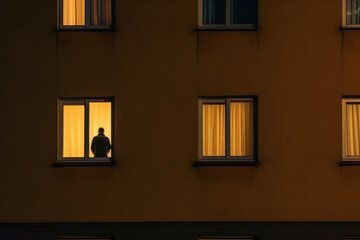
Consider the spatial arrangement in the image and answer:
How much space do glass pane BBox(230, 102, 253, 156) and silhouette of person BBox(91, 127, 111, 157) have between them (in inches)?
105

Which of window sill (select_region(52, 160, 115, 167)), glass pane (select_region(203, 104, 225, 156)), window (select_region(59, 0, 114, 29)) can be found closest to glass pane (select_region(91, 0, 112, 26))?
window (select_region(59, 0, 114, 29))

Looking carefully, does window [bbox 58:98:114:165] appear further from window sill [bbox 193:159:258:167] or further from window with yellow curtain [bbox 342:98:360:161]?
window with yellow curtain [bbox 342:98:360:161]

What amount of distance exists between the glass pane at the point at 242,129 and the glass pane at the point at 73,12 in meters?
3.75

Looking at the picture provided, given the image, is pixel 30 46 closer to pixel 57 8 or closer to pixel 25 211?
pixel 57 8

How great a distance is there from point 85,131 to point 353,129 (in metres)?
5.71

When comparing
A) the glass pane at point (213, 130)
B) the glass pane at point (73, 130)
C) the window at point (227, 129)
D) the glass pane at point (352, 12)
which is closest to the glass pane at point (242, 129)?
the window at point (227, 129)

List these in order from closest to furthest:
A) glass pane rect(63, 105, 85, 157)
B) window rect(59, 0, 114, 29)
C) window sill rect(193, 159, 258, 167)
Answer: window sill rect(193, 159, 258, 167) < glass pane rect(63, 105, 85, 157) < window rect(59, 0, 114, 29)

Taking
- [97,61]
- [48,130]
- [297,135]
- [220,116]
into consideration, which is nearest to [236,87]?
[220,116]

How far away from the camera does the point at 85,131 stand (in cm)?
1467

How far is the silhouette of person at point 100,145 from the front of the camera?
1459 centimetres

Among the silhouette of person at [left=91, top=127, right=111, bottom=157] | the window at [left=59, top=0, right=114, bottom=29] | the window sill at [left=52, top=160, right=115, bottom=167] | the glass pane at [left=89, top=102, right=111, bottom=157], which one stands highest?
the window at [left=59, top=0, right=114, bottom=29]

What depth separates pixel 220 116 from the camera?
1466 centimetres

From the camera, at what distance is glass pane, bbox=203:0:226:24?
48.4ft

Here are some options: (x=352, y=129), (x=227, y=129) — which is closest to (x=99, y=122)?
(x=227, y=129)
